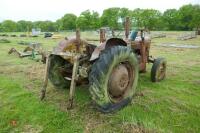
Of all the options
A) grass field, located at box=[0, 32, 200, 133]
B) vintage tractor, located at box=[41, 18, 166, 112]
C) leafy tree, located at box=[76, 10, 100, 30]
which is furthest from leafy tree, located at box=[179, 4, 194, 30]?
vintage tractor, located at box=[41, 18, 166, 112]

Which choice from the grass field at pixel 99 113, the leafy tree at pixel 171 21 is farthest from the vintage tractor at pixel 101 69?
the leafy tree at pixel 171 21

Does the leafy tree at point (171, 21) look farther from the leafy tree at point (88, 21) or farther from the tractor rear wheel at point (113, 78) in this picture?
the tractor rear wheel at point (113, 78)

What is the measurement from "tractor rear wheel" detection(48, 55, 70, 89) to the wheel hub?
4.97 feet

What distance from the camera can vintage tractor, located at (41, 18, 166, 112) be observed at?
15.5ft

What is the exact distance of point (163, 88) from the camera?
22.2 ft

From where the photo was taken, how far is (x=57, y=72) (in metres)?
6.29

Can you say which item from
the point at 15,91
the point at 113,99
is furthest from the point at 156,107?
the point at 15,91

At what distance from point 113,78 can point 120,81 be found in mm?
228

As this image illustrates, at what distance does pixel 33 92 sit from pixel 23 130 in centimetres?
201

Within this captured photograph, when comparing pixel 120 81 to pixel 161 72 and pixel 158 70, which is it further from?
pixel 161 72

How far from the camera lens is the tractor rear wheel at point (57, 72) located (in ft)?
20.0

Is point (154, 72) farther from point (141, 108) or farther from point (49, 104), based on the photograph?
point (49, 104)

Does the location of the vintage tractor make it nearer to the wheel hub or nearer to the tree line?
the wheel hub

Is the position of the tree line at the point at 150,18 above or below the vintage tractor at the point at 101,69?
above
